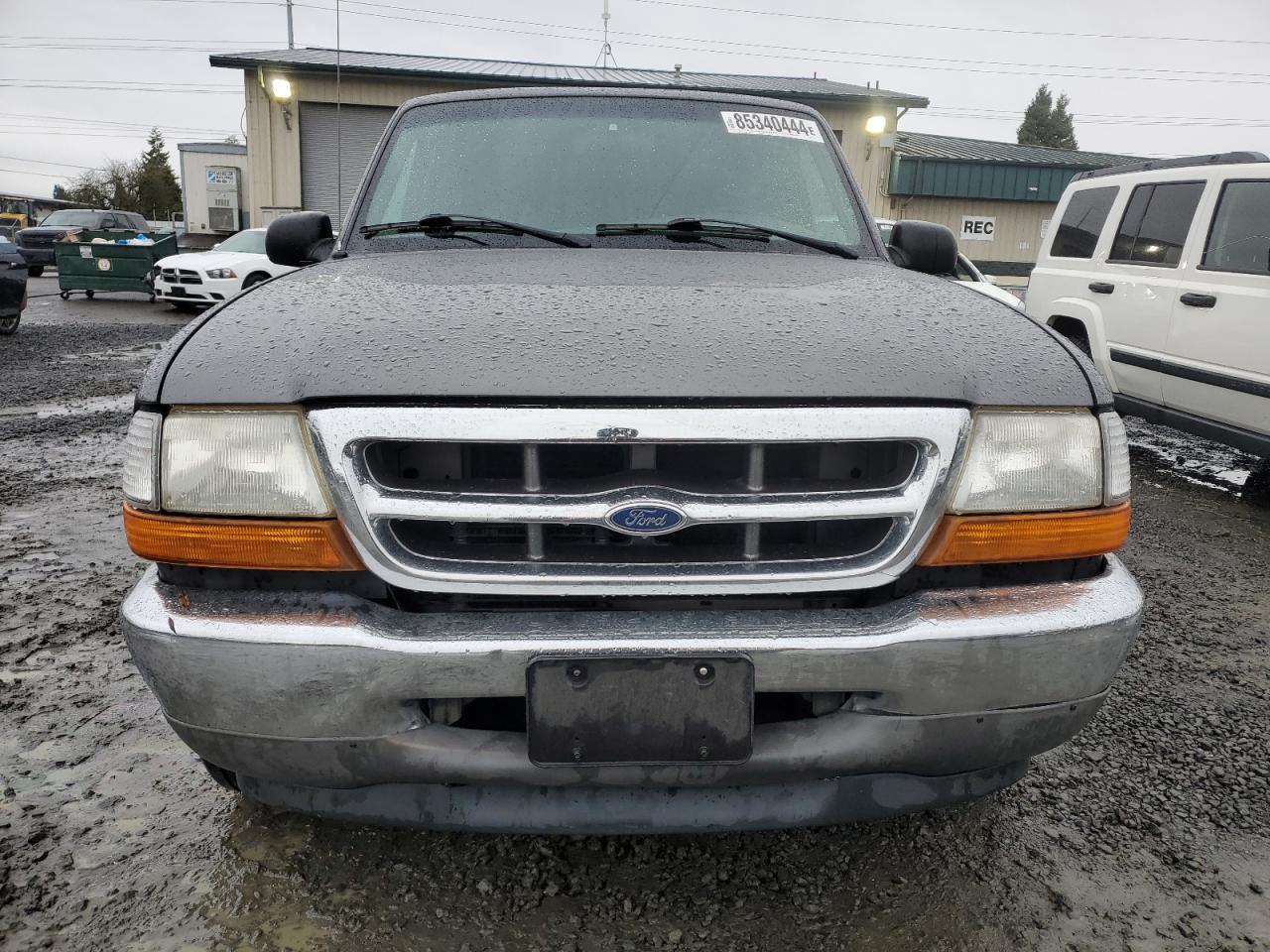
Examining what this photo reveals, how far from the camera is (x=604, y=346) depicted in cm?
155

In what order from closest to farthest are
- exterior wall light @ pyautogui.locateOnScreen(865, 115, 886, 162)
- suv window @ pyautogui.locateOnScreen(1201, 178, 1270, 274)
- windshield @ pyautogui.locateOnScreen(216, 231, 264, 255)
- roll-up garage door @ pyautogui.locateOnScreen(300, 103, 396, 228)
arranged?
suv window @ pyautogui.locateOnScreen(1201, 178, 1270, 274) → windshield @ pyautogui.locateOnScreen(216, 231, 264, 255) → roll-up garage door @ pyautogui.locateOnScreen(300, 103, 396, 228) → exterior wall light @ pyautogui.locateOnScreen(865, 115, 886, 162)

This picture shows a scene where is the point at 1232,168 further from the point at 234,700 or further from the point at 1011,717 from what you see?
the point at 234,700

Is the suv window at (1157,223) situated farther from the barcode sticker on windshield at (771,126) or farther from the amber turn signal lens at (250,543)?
Result: the amber turn signal lens at (250,543)

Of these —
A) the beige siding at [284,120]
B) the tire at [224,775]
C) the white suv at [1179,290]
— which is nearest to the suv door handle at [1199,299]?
the white suv at [1179,290]

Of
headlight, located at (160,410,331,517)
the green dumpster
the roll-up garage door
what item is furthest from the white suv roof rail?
the green dumpster

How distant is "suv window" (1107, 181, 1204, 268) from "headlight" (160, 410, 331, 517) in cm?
562

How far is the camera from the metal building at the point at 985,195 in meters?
22.8

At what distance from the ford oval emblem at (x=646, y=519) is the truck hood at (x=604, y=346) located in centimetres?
18

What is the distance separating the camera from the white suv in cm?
490

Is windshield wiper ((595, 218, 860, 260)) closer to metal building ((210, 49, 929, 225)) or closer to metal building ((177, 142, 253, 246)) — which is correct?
metal building ((210, 49, 929, 225))

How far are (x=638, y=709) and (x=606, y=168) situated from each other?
1.81 m

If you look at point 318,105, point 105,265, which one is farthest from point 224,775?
point 318,105

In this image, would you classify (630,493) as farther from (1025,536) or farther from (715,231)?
(715,231)

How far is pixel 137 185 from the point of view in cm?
6272
